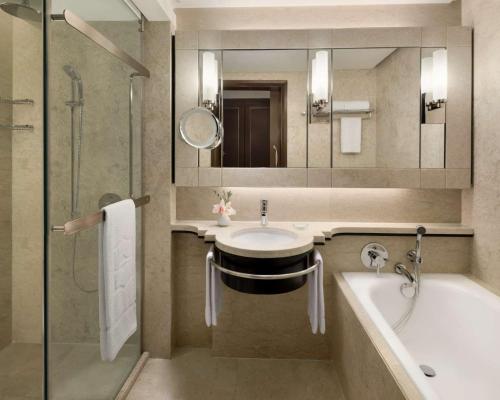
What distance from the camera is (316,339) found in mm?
2297

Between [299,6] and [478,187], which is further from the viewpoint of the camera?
[299,6]

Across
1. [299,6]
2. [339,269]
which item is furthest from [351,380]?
[299,6]

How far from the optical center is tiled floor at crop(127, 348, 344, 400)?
6.26 ft

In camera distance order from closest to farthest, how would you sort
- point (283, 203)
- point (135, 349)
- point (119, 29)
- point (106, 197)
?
point (106, 197), point (119, 29), point (135, 349), point (283, 203)

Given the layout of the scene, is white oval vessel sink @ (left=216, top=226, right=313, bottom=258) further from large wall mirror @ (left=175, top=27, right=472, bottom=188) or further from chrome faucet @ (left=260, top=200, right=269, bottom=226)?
large wall mirror @ (left=175, top=27, right=472, bottom=188)

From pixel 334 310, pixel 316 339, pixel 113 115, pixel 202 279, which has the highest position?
pixel 113 115

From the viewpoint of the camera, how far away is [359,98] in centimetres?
223

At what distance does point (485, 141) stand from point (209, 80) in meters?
1.71

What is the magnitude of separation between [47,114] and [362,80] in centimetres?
182

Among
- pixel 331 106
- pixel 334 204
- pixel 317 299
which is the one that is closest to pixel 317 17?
pixel 331 106

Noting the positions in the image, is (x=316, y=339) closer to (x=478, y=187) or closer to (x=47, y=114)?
(x=478, y=187)

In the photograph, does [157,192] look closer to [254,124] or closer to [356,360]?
[254,124]

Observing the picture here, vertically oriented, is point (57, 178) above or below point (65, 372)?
above

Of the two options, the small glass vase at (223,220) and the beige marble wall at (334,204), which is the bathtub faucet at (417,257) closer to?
the beige marble wall at (334,204)
